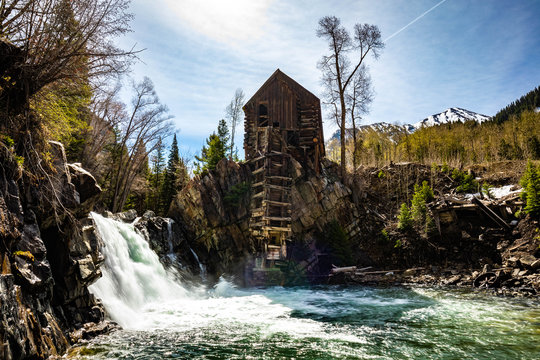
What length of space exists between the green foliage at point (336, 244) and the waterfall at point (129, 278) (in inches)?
387

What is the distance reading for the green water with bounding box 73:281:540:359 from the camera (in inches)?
279

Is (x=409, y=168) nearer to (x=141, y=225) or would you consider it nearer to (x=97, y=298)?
(x=141, y=225)

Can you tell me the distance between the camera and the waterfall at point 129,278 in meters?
10.4

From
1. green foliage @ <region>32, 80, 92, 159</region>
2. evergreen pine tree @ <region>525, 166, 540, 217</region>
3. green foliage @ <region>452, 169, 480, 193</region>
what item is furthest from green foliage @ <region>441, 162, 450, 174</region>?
green foliage @ <region>32, 80, 92, 159</region>

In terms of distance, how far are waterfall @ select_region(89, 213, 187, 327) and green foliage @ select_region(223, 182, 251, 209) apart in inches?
247

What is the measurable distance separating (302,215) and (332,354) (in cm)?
1425

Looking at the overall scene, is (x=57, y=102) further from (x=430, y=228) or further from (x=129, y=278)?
(x=430, y=228)

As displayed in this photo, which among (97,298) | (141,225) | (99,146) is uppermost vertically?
(99,146)

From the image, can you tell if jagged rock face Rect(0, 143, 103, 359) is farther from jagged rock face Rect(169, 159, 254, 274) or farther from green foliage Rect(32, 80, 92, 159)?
jagged rock face Rect(169, 159, 254, 274)

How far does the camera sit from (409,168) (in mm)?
27625

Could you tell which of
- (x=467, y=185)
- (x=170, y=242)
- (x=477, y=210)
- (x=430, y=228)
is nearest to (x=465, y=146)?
(x=467, y=185)

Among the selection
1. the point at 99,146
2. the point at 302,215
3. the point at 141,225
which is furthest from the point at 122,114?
the point at 302,215

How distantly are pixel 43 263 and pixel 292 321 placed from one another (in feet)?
24.9

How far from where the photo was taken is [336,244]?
20219 millimetres
